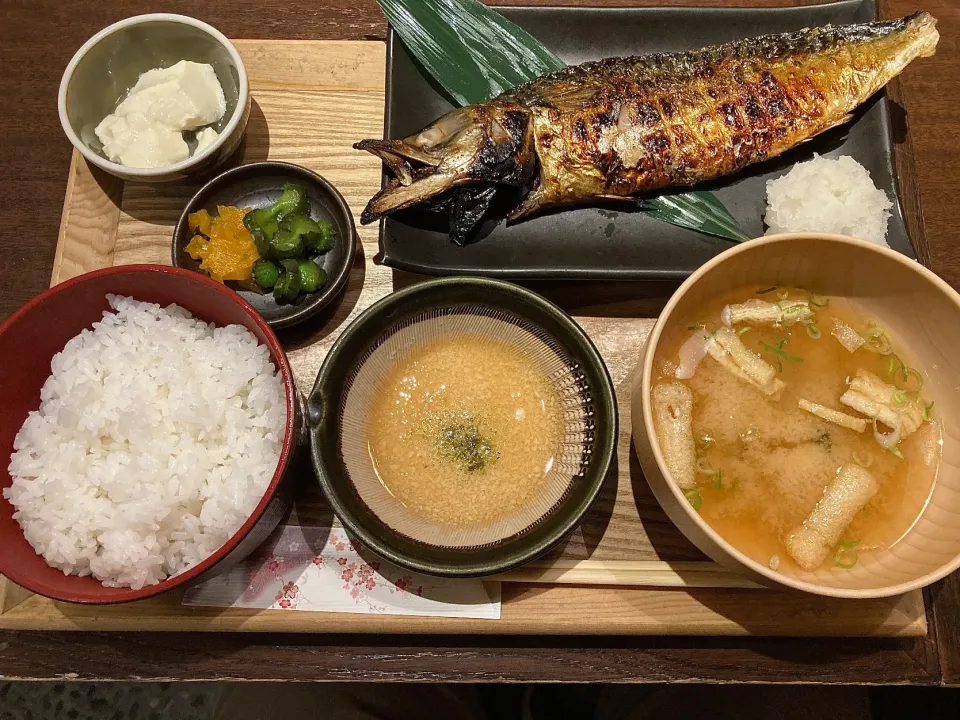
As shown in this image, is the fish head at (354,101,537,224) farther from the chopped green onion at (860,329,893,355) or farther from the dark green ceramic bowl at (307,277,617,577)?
the chopped green onion at (860,329,893,355)

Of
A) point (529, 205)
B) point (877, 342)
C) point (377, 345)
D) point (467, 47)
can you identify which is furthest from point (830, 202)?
point (377, 345)

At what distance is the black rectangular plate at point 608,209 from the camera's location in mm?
1755

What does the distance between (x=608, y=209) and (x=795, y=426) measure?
81cm

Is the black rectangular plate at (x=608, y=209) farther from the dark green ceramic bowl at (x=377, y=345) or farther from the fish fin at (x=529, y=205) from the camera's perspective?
the dark green ceramic bowl at (x=377, y=345)

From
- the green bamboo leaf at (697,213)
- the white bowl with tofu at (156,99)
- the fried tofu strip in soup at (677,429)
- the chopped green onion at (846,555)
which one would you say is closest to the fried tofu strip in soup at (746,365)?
the fried tofu strip in soup at (677,429)

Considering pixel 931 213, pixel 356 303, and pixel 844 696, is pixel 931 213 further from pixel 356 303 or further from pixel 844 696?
pixel 356 303

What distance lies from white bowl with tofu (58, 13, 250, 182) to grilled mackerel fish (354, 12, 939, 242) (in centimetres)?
52

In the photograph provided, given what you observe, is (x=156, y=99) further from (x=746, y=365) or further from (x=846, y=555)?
(x=846, y=555)

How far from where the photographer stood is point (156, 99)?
180cm

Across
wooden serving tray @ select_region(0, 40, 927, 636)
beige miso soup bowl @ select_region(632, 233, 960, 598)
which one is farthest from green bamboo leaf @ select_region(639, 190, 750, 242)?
beige miso soup bowl @ select_region(632, 233, 960, 598)

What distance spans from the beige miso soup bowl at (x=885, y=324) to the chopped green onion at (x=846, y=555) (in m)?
0.01

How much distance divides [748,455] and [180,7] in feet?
7.36

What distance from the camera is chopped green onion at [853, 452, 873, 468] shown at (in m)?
1.39

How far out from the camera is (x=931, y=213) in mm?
1953
